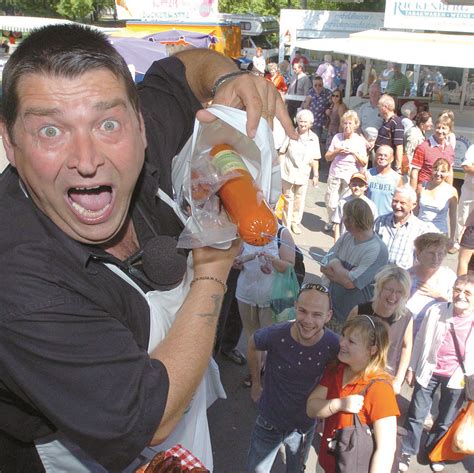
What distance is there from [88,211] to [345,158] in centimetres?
606

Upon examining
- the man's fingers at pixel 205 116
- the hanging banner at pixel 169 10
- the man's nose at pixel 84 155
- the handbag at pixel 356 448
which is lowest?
the handbag at pixel 356 448

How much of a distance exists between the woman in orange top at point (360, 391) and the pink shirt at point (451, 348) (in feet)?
2.69

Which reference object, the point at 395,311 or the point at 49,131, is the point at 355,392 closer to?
the point at 395,311

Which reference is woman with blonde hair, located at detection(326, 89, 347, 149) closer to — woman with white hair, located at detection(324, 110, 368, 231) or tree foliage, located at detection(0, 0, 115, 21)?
woman with white hair, located at detection(324, 110, 368, 231)

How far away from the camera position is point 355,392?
110 inches

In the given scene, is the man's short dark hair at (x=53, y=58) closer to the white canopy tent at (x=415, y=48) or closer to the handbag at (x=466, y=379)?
the handbag at (x=466, y=379)

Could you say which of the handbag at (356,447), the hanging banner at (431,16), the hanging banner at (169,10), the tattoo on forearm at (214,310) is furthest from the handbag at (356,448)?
the hanging banner at (169,10)

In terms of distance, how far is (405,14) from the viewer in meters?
12.1

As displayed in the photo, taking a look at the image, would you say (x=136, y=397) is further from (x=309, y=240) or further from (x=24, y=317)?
(x=309, y=240)

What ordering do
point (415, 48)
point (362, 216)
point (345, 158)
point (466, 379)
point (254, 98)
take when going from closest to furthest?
point (254, 98) → point (466, 379) → point (362, 216) → point (345, 158) → point (415, 48)

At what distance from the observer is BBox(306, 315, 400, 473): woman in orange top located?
268 centimetres

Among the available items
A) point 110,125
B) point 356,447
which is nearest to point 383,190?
point 356,447

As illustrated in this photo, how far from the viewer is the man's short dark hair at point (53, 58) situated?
49.1 inches

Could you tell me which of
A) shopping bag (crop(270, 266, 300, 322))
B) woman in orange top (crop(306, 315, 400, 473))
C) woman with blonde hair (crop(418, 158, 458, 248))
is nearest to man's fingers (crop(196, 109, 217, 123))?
woman in orange top (crop(306, 315, 400, 473))
